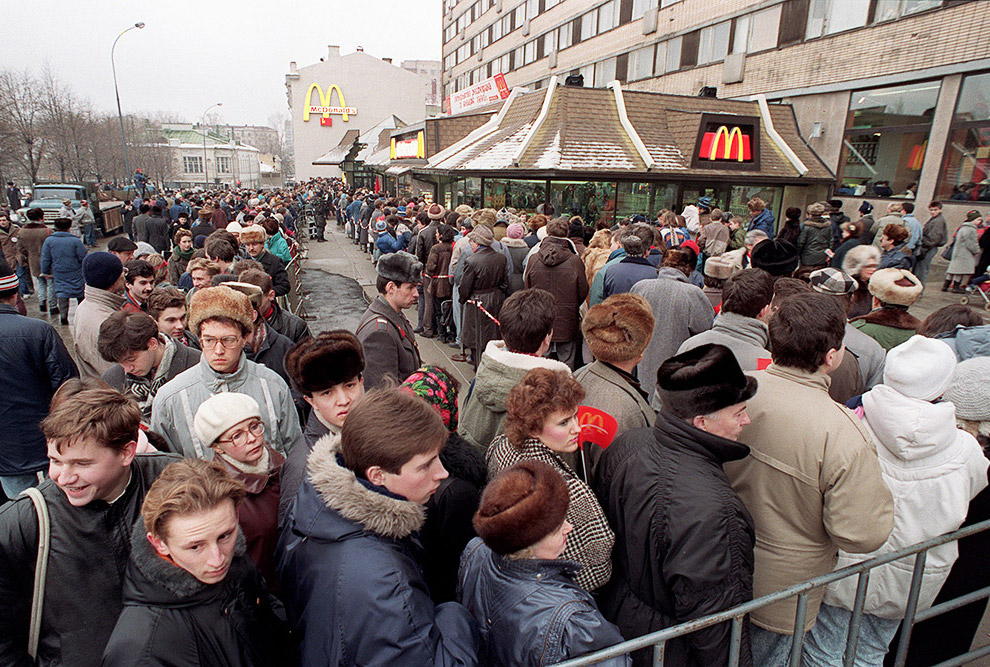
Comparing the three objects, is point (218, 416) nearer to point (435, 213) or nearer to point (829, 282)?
point (829, 282)

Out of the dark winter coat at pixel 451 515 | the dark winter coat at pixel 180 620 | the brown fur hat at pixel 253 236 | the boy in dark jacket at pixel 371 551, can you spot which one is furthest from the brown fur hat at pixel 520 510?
the brown fur hat at pixel 253 236

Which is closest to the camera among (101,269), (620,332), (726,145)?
(620,332)

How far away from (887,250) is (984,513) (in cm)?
511

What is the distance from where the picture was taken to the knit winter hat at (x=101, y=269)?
4316mm

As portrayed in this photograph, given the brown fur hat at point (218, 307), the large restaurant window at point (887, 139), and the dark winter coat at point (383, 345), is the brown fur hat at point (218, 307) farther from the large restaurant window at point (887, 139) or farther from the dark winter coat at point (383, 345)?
the large restaurant window at point (887, 139)

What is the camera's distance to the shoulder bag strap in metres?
1.78

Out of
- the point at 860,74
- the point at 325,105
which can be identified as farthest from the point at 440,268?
the point at 325,105

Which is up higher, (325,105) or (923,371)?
(325,105)

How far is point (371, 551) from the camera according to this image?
154cm

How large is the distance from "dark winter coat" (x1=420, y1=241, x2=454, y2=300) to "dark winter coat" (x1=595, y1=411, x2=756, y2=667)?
6494mm

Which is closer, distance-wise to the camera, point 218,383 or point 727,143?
point 218,383

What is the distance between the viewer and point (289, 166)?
12938 centimetres

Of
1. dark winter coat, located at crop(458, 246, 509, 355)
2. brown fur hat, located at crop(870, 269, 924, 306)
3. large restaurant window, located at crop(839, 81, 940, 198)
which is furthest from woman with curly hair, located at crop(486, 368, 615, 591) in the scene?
large restaurant window, located at crop(839, 81, 940, 198)

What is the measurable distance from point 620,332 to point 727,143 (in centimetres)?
1260
